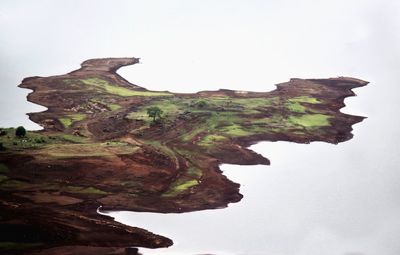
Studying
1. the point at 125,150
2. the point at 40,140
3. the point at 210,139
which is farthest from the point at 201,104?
the point at 40,140

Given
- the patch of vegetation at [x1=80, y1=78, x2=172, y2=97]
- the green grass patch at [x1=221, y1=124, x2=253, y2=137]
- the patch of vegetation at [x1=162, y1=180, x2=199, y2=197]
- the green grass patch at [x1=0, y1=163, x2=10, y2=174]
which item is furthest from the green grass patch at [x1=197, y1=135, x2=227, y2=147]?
the patch of vegetation at [x1=80, y1=78, x2=172, y2=97]

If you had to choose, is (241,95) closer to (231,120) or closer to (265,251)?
(231,120)

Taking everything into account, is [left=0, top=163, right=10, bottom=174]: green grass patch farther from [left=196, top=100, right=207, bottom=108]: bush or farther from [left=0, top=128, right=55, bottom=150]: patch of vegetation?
[left=196, top=100, right=207, bottom=108]: bush

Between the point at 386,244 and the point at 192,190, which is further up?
the point at 192,190

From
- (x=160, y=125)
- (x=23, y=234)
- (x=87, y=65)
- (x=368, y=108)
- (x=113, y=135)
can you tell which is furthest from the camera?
(x=87, y=65)

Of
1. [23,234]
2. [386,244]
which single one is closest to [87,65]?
[23,234]

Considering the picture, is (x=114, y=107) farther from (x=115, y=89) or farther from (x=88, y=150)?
(x=88, y=150)
